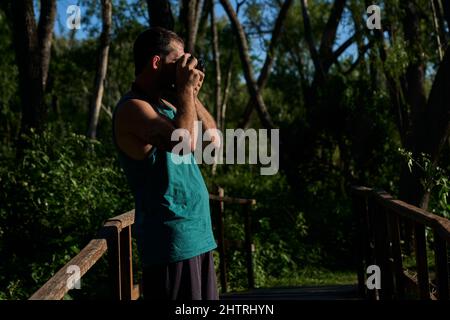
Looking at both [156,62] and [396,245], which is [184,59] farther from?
[396,245]

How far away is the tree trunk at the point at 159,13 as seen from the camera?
36.0 feet

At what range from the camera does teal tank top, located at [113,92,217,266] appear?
10.8ft

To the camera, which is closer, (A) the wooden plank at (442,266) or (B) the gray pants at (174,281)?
(B) the gray pants at (174,281)

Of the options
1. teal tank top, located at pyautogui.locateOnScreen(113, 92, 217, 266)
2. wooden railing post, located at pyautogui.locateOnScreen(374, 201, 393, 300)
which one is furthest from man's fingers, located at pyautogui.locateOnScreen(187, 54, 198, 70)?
wooden railing post, located at pyautogui.locateOnScreen(374, 201, 393, 300)

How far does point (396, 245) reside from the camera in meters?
5.69

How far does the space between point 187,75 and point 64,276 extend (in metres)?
0.97

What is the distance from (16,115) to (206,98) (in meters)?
12.1

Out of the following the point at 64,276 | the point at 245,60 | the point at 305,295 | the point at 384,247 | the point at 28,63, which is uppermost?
the point at 245,60

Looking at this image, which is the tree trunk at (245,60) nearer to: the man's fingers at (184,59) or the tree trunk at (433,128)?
the tree trunk at (433,128)

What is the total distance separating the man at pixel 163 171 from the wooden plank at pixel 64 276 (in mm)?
230

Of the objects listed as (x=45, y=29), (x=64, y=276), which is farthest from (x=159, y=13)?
(x=64, y=276)

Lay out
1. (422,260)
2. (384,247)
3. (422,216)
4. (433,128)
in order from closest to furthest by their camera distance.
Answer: (422,216) < (422,260) < (384,247) < (433,128)

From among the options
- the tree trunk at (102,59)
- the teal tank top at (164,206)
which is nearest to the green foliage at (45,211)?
the teal tank top at (164,206)
